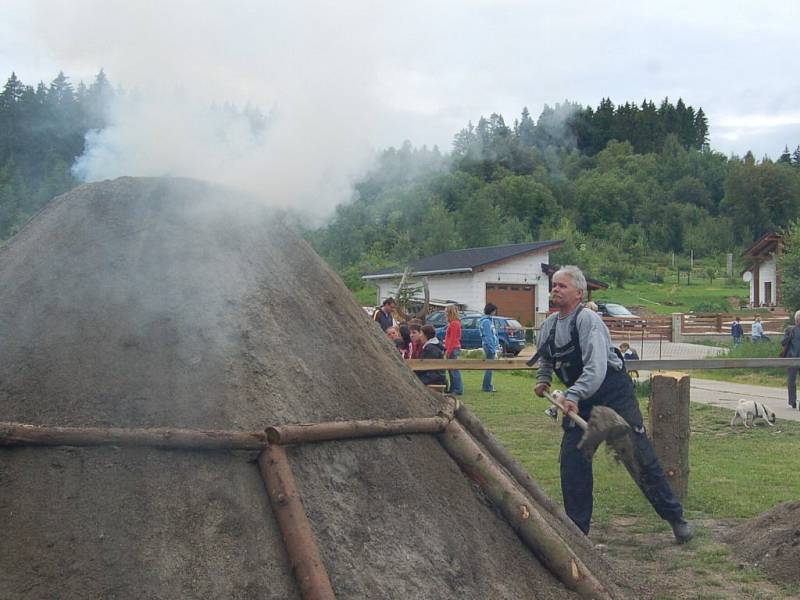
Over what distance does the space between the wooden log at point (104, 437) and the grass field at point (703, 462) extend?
3537 mm

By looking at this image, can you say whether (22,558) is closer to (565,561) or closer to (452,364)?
(565,561)

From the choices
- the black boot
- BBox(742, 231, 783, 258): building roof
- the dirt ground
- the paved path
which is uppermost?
BBox(742, 231, 783, 258): building roof

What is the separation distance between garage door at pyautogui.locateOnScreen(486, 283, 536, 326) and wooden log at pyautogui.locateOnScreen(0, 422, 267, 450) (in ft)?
111

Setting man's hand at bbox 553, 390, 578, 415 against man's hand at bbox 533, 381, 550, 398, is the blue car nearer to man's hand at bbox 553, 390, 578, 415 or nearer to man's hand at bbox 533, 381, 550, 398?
man's hand at bbox 533, 381, 550, 398

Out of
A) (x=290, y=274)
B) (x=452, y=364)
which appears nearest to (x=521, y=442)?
(x=452, y=364)

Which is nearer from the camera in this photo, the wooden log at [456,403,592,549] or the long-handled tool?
the wooden log at [456,403,592,549]

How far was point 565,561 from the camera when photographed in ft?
12.9

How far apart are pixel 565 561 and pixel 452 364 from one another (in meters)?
3.82

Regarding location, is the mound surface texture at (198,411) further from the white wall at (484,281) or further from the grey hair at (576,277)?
the white wall at (484,281)

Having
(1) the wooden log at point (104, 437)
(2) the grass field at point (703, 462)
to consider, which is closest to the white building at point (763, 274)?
(2) the grass field at point (703, 462)

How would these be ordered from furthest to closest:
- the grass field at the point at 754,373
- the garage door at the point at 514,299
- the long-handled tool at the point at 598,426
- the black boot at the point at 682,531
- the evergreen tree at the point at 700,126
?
the evergreen tree at the point at 700,126, the garage door at the point at 514,299, the grass field at the point at 754,373, the black boot at the point at 682,531, the long-handled tool at the point at 598,426

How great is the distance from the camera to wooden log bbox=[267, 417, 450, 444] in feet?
11.3

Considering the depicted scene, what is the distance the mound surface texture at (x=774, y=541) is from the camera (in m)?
5.29

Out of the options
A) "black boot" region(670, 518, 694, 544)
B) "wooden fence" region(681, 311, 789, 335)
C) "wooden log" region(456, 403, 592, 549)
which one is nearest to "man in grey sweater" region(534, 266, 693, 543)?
"wooden log" region(456, 403, 592, 549)
